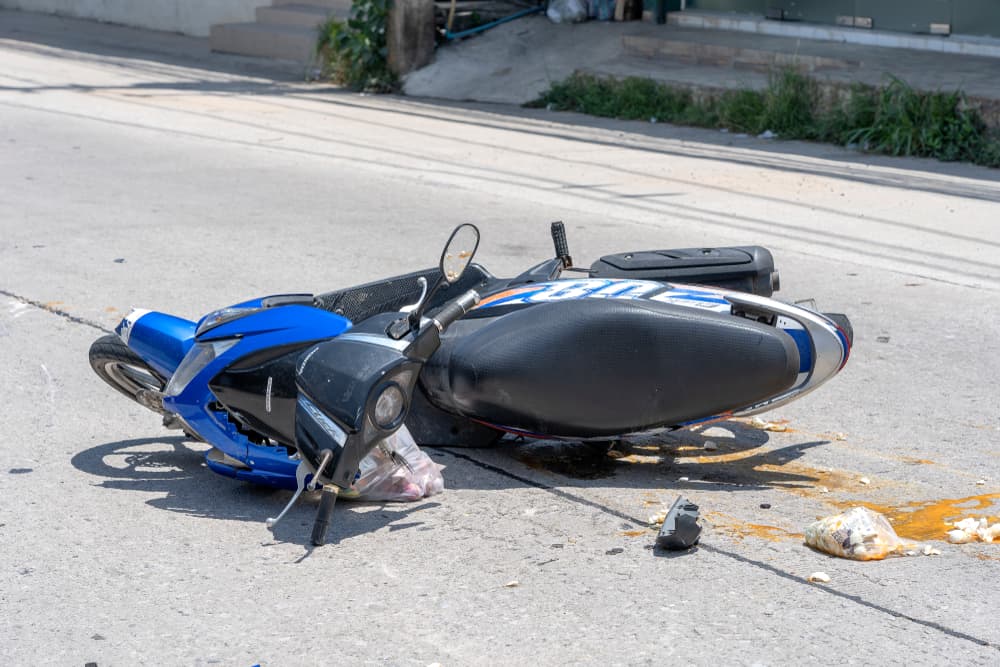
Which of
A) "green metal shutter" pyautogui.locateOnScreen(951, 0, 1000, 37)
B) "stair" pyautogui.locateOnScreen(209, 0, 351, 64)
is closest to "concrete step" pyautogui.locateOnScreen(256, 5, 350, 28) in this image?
"stair" pyautogui.locateOnScreen(209, 0, 351, 64)

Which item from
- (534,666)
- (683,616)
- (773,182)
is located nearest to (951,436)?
(683,616)

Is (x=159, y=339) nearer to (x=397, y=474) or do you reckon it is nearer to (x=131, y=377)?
(x=131, y=377)

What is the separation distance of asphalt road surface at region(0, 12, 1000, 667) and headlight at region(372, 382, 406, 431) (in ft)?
1.21

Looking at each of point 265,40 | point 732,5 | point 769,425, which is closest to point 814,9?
point 732,5

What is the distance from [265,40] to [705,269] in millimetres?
15923

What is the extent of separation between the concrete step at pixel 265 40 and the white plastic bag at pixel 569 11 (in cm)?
338

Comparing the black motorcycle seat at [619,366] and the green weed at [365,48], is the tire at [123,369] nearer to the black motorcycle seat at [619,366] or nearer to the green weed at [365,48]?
the black motorcycle seat at [619,366]

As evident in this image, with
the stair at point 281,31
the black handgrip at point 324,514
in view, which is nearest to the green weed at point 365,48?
the stair at point 281,31

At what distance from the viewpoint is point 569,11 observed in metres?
16.9

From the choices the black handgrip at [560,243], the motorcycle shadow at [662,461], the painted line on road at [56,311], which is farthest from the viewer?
the painted line on road at [56,311]

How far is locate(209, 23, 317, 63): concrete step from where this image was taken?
1881 centimetres

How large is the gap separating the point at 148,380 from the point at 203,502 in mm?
672

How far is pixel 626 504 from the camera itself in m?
4.13

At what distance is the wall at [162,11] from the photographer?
21.2m
